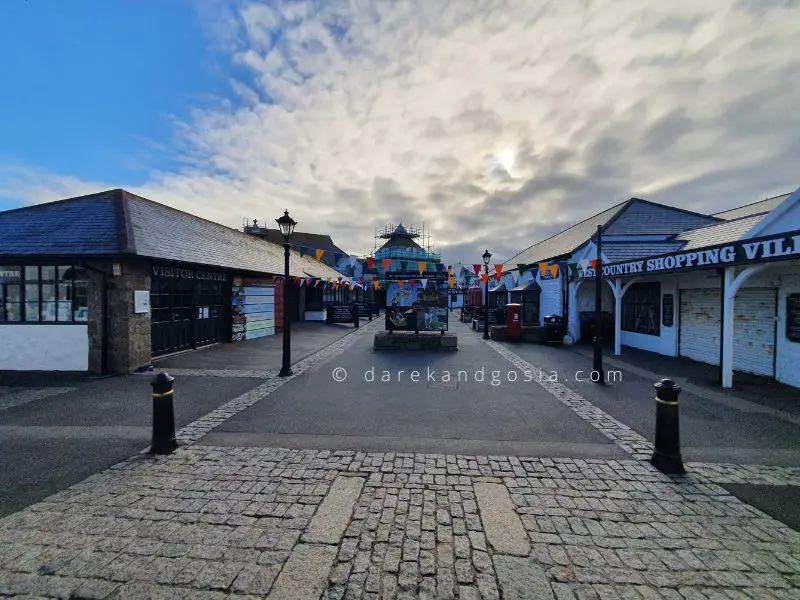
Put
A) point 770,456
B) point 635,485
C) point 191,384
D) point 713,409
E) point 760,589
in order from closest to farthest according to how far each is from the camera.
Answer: point 760,589, point 635,485, point 770,456, point 713,409, point 191,384

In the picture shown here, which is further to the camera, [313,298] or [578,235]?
[313,298]

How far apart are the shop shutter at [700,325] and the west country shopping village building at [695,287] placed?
1.2 inches

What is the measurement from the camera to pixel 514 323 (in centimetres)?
1594

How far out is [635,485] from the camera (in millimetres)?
3930

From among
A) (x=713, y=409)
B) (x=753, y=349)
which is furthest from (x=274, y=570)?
(x=753, y=349)

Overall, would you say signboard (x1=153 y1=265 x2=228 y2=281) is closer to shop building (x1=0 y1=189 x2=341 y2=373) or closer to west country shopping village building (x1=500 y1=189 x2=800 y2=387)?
shop building (x1=0 y1=189 x2=341 y2=373)

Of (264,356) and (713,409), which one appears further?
(264,356)

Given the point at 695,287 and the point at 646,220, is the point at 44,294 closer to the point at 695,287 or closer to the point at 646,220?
the point at 695,287

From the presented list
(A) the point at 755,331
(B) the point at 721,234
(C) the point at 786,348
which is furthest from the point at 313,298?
(C) the point at 786,348

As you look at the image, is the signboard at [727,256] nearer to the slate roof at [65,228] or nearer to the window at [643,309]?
the window at [643,309]

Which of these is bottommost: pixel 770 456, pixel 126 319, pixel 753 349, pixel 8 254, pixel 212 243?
pixel 770 456

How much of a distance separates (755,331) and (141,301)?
647 inches

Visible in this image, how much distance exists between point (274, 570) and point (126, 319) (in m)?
9.25

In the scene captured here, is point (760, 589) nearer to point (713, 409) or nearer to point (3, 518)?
point (713, 409)
